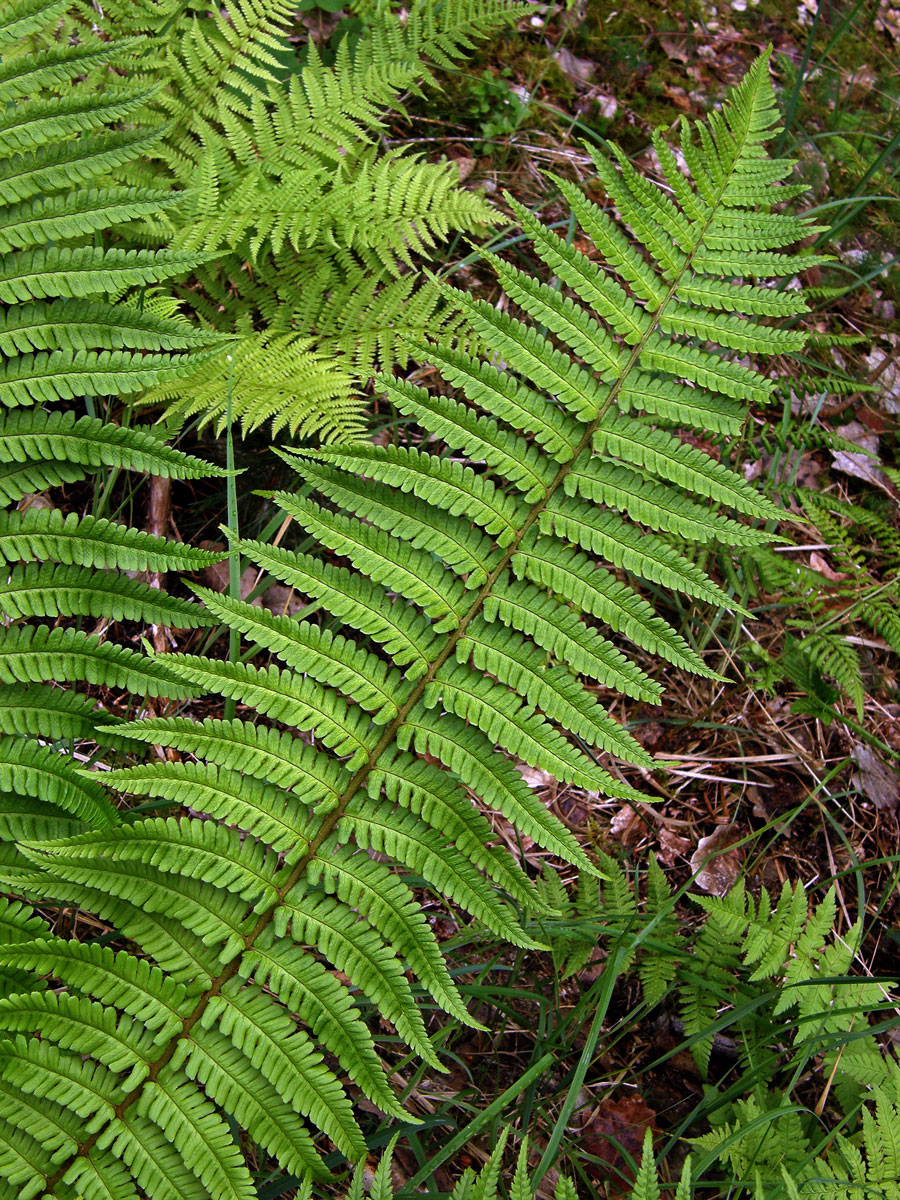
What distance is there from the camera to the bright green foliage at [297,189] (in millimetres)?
3076

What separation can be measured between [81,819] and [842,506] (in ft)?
11.2

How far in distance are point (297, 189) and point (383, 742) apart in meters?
2.20

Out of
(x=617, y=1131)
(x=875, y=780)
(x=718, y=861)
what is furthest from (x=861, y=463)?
(x=617, y=1131)

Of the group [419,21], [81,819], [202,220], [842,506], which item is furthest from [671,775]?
[419,21]

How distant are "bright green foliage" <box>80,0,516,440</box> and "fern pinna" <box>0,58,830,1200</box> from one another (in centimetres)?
95

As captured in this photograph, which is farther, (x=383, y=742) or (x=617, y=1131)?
(x=617, y=1131)

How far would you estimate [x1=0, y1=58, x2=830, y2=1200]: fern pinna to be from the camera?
1.79 m

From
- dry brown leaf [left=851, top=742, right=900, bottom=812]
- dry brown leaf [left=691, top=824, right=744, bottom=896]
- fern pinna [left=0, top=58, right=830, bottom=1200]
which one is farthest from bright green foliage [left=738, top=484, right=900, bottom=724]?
fern pinna [left=0, top=58, right=830, bottom=1200]

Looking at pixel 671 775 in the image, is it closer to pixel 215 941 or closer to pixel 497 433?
pixel 497 433

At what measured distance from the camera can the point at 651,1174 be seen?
177cm

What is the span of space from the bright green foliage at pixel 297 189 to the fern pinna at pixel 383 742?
3.10ft

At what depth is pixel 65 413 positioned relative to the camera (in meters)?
2.14

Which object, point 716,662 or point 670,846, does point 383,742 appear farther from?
point 716,662

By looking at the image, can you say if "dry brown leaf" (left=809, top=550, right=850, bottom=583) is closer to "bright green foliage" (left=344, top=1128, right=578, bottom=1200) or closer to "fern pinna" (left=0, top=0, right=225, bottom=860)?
"bright green foliage" (left=344, top=1128, right=578, bottom=1200)
